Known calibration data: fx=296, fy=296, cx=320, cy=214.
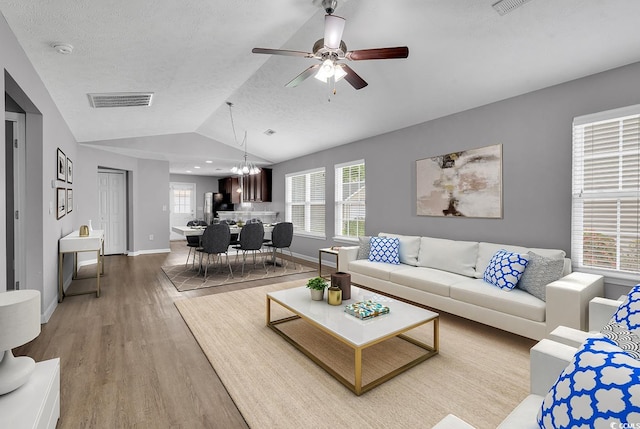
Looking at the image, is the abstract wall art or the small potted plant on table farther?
the abstract wall art

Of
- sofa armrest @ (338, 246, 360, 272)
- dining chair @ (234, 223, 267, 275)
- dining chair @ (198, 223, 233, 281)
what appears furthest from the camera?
dining chair @ (234, 223, 267, 275)

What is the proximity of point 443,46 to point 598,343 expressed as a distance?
2.80 m

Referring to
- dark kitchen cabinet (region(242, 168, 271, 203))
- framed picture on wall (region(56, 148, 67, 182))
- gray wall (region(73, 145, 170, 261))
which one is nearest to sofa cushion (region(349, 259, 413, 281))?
framed picture on wall (region(56, 148, 67, 182))

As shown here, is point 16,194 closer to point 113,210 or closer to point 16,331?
point 16,331

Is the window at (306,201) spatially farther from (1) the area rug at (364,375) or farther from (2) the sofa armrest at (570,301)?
(2) the sofa armrest at (570,301)

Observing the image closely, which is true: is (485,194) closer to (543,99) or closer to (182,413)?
(543,99)

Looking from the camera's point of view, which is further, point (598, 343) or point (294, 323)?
point (294, 323)

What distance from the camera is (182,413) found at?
1.81 metres

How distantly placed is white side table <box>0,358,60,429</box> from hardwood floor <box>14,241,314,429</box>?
0.88 ft

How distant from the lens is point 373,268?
4070 millimetres

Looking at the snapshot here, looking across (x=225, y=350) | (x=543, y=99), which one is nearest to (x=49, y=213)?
(x=225, y=350)

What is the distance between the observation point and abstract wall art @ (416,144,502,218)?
358 cm

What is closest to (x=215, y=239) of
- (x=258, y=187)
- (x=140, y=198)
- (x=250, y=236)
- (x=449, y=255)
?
(x=250, y=236)

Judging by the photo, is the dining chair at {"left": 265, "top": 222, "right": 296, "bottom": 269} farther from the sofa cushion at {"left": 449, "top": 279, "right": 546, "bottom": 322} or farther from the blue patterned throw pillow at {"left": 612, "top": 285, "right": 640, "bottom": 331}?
the blue patterned throw pillow at {"left": 612, "top": 285, "right": 640, "bottom": 331}
